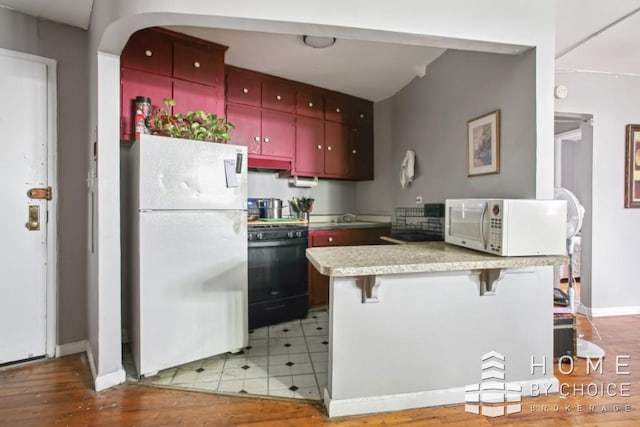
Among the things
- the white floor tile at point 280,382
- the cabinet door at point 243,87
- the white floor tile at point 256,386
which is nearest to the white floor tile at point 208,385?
the white floor tile at point 256,386

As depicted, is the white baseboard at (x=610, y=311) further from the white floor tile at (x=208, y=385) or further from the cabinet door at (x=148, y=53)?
the cabinet door at (x=148, y=53)

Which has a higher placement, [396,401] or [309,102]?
[309,102]

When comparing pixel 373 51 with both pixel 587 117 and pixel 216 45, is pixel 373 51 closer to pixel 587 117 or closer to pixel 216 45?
pixel 216 45

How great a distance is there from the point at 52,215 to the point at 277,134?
6.62 feet

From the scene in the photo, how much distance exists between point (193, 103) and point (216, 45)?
0.53m

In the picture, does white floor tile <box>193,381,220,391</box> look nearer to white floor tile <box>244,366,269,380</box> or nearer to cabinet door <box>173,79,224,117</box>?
white floor tile <box>244,366,269,380</box>

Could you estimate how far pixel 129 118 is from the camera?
2.36 m

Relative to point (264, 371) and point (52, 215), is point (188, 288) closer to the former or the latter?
point (264, 371)

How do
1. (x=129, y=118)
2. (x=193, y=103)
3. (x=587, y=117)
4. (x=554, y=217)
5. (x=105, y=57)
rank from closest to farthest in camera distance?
1. (x=554, y=217)
2. (x=105, y=57)
3. (x=129, y=118)
4. (x=193, y=103)
5. (x=587, y=117)

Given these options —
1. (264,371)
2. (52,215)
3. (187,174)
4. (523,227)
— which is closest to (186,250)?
(187,174)

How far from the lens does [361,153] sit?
410 cm

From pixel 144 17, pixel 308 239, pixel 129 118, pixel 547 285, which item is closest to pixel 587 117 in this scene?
pixel 547 285

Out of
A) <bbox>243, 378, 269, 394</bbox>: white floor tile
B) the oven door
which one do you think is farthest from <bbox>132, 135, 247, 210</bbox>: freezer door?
<bbox>243, 378, 269, 394</bbox>: white floor tile

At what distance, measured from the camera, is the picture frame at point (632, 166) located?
10.9 feet
